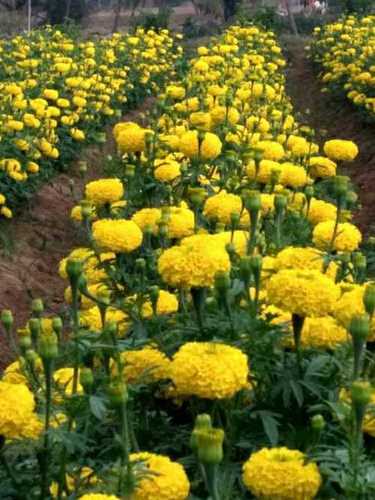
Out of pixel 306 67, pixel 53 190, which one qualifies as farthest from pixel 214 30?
pixel 53 190

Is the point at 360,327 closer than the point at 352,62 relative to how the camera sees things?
Yes

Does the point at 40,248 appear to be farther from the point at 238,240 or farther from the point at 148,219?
the point at 238,240

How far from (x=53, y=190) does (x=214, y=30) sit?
17.8 metres

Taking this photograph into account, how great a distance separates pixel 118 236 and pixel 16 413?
3.45ft

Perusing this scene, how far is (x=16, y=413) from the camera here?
6.82 feet

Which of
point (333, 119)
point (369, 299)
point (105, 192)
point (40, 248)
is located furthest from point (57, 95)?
point (369, 299)

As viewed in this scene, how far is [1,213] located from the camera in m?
7.69

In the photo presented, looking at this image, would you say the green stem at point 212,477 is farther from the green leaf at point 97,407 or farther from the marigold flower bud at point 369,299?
the marigold flower bud at point 369,299

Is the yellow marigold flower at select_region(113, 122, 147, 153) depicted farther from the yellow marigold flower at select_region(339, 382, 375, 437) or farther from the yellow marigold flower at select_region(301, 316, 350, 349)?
the yellow marigold flower at select_region(339, 382, 375, 437)

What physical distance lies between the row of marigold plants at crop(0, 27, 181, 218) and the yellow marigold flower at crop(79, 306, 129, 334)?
303 cm

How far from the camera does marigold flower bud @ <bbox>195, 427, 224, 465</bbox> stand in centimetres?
163

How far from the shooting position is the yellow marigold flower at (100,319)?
286 cm

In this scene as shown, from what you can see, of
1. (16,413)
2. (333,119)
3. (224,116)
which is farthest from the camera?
(333,119)

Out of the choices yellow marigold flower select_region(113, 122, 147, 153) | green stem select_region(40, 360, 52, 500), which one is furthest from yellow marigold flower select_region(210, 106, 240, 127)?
green stem select_region(40, 360, 52, 500)
